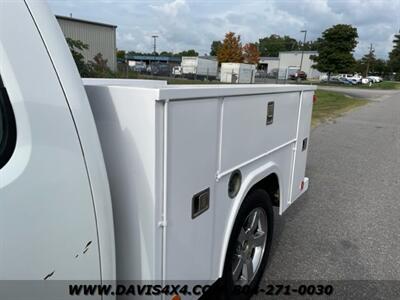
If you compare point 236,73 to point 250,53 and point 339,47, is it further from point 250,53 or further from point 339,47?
point 250,53

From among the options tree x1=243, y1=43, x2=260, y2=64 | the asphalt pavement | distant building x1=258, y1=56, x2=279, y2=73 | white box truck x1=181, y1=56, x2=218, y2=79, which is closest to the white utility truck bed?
the asphalt pavement

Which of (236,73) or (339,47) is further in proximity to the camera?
(339,47)

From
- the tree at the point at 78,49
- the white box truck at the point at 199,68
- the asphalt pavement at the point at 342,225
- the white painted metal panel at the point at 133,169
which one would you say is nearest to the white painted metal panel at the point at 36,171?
the white painted metal panel at the point at 133,169

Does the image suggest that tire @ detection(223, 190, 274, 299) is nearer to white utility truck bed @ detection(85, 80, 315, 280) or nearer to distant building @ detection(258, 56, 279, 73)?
white utility truck bed @ detection(85, 80, 315, 280)

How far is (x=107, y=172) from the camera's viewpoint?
1.56 m

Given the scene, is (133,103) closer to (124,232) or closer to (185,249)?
(124,232)

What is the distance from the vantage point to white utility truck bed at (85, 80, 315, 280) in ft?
4.77

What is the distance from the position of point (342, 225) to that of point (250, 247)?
1984mm

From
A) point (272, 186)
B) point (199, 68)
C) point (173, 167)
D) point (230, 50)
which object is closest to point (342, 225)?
point (272, 186)

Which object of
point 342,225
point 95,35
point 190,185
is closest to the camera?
point 190,185

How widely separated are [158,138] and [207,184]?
0.54m

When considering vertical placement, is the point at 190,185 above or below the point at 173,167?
below

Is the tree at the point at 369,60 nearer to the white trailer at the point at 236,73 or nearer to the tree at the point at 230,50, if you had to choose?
the tree at the point at 230,50

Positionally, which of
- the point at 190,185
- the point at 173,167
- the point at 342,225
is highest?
the point at 173,167
